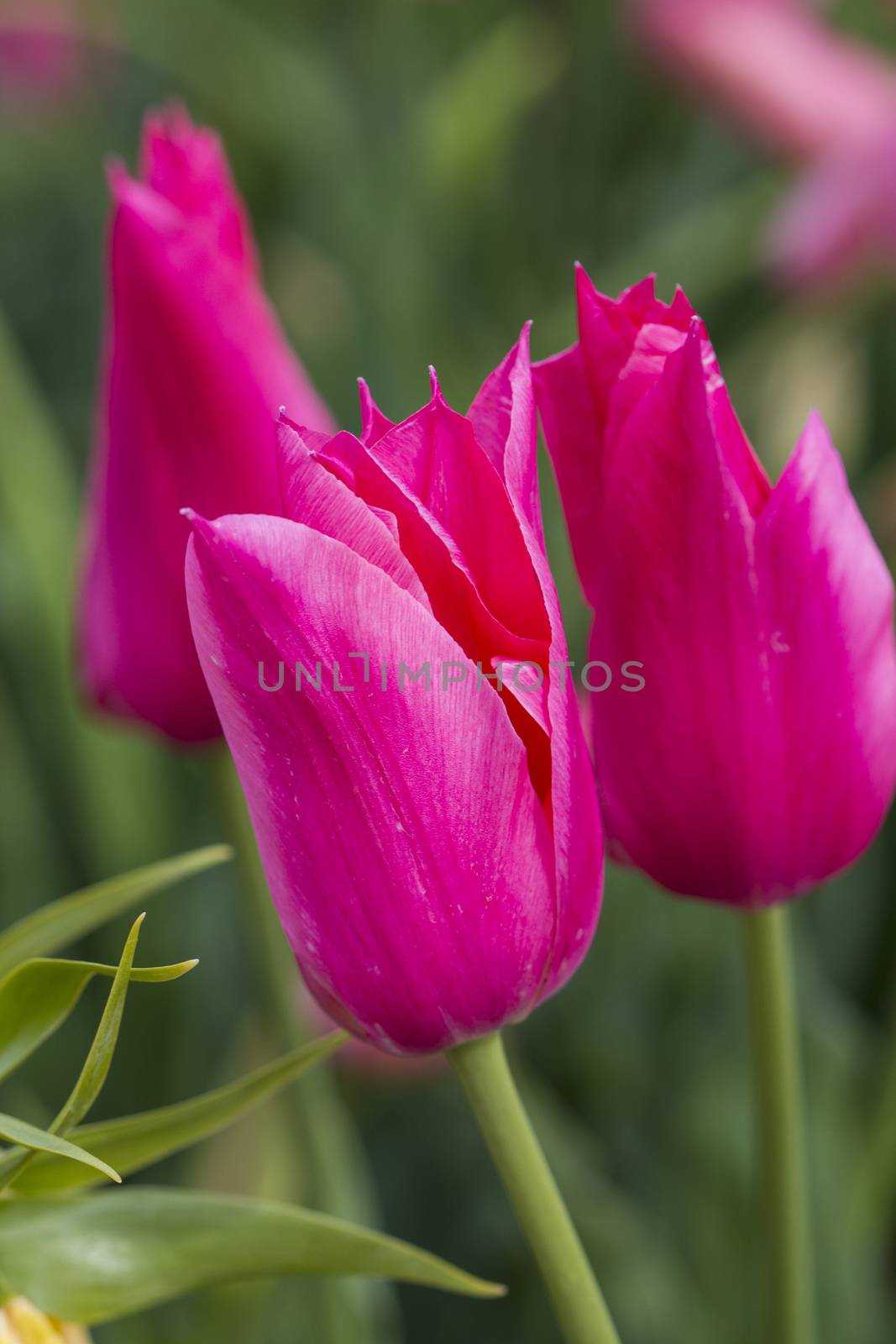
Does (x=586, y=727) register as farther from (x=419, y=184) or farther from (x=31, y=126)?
(x=31, y=126)

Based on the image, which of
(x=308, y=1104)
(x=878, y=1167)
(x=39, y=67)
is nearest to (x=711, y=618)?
(x=308, y=1104)

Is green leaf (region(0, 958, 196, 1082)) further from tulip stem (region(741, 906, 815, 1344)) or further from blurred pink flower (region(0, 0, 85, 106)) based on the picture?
blurred pink flower (region(0, 0, 85, 106))

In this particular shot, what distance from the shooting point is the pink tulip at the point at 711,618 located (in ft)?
0.64

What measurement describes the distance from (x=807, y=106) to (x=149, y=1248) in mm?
646

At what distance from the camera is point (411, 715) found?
0.56 feet

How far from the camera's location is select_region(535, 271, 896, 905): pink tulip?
0.20 metres

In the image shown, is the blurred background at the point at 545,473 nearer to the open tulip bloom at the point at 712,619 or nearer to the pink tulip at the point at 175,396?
the pink tulip at the point at 175,396

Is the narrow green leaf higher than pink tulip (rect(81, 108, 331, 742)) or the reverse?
the reverse

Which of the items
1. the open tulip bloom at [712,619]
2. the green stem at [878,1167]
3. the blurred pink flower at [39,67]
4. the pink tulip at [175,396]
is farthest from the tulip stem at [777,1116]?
the blurred pink flower at [39,67]

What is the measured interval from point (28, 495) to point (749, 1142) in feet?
1.15

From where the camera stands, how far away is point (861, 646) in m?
0.21

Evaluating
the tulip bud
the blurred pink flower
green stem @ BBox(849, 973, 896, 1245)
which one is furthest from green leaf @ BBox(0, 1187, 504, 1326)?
the blurred pink flower

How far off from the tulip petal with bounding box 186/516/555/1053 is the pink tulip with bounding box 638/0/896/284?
53cm

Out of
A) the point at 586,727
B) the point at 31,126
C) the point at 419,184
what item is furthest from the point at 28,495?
the point at 31,126
